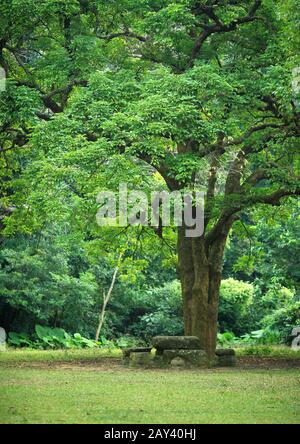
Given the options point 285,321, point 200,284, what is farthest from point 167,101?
point 285,321

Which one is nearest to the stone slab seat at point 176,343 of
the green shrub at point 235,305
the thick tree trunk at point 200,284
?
the thick tree trunk at point 200,284

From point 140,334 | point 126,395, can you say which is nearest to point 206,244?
point 126,395

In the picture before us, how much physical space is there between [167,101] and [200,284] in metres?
5.15

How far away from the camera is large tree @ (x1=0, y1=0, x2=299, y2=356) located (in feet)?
56.9

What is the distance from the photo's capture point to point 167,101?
56.2ft

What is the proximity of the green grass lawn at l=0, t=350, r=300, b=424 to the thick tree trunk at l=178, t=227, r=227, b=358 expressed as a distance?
228 centimetres

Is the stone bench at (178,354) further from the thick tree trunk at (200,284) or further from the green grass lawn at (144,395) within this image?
the thick tree trunk at (200,284)

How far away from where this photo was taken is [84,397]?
493 inches

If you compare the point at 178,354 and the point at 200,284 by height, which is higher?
the point at 200,284

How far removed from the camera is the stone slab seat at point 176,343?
1873 centimetres

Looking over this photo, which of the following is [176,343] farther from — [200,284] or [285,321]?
[285,321]

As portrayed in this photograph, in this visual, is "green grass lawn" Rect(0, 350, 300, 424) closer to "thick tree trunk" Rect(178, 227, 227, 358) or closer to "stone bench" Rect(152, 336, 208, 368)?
"stone bench" Rect(152, 336, 208, 368)

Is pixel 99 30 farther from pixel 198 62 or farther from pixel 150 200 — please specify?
pixel 150 200

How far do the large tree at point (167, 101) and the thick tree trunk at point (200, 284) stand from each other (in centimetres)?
3
